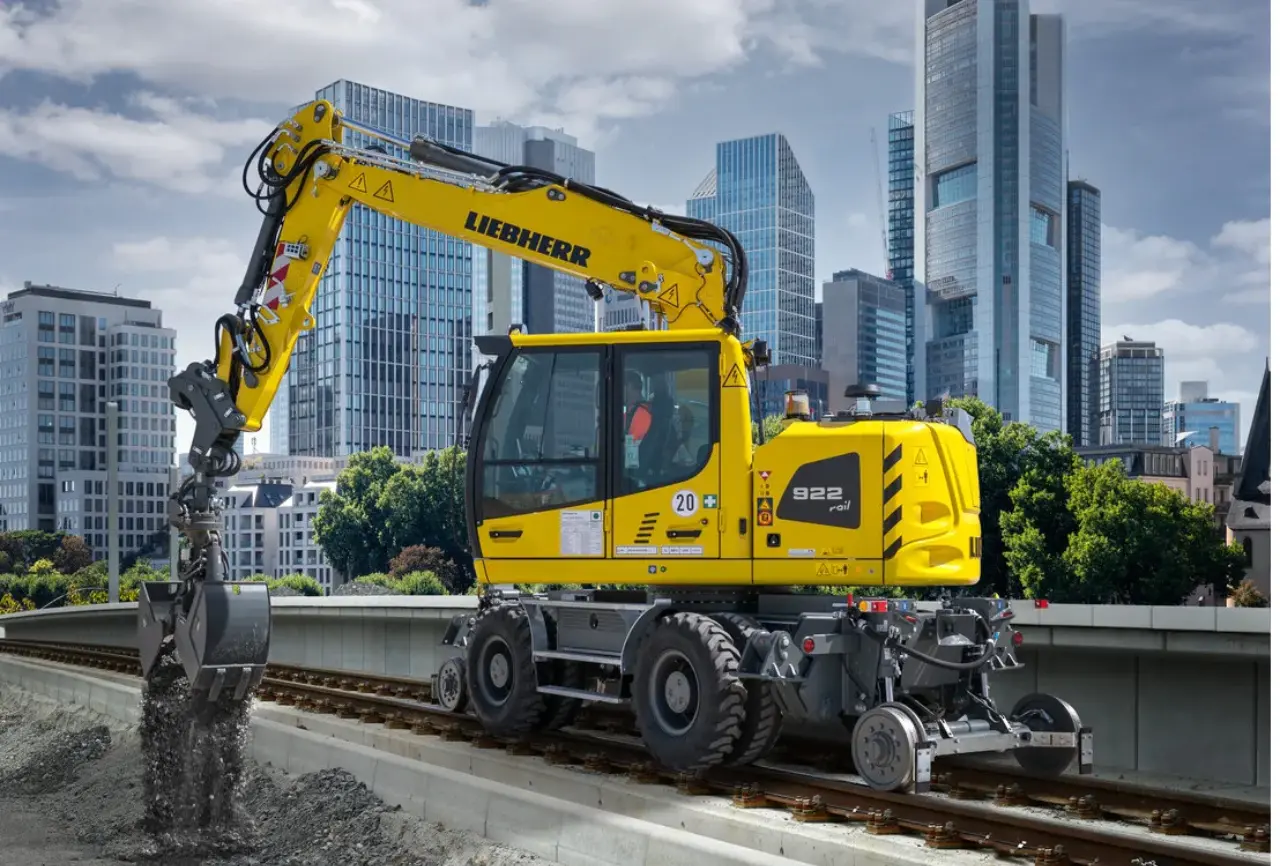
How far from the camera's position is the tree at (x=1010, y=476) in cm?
5947

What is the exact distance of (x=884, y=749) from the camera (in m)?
9.72

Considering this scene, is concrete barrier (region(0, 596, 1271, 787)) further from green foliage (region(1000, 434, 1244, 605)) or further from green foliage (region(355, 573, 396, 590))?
green foliage (region(355, 573, 396, 590))

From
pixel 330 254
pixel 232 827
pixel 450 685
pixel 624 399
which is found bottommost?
pixel 232 827

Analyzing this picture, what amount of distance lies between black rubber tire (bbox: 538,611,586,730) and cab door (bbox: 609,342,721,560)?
1.13 meters

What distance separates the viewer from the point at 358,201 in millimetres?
13039

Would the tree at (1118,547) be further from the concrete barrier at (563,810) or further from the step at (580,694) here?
the step at (580,694)

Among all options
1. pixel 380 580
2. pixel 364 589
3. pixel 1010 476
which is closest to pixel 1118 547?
pixel 1010 476

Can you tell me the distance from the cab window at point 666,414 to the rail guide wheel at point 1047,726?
294 centimetres

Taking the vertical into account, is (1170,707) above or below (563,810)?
above

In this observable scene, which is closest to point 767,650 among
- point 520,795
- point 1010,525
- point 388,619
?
point 520,795

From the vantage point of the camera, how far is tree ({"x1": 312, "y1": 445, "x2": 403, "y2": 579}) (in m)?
102

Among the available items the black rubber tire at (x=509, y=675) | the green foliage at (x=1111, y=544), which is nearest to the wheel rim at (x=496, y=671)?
the black rubber tire at (x=509, y=675)

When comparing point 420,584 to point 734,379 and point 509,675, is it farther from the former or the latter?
point 734,379

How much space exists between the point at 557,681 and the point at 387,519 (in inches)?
3517
